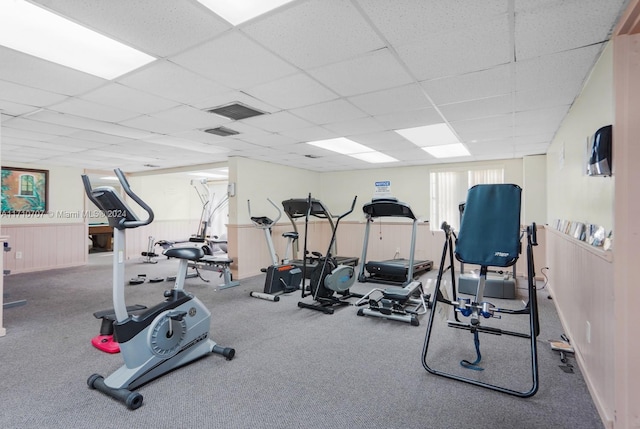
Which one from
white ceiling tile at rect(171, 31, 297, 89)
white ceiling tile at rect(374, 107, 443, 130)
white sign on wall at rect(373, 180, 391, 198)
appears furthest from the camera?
white sign on wall at rect(373, 180, 391, 198)

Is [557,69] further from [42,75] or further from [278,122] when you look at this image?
[42,75]

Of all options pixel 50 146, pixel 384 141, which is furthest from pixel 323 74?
pixel 50 146

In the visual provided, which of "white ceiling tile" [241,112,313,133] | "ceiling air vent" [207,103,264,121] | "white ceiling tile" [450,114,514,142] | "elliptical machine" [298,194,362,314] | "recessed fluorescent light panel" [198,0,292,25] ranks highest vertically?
"white ceiling tile" [450,114,514,142]

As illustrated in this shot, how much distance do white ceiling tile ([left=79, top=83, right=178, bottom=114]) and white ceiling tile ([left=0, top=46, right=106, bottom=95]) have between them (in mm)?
92

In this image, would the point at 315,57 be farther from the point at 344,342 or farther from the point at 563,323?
→ the point at 563,323

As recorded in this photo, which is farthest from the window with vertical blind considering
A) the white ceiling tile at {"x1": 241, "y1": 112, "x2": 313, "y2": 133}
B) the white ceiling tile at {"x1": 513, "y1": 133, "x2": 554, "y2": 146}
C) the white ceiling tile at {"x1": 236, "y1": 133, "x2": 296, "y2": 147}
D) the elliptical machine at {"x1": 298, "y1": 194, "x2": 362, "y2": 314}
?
the white ceiling tile at {"x1": 241, "y1": 112, "x2": 313, "y2": 133}

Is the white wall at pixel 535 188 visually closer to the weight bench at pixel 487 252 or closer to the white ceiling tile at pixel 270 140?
the weight bench at pixel 487 252

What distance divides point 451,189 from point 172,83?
231 inches

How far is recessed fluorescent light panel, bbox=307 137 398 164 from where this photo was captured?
502 centimetres

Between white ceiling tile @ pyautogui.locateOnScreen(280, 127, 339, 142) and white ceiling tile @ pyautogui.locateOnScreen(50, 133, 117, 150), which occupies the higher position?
white ceiling tile @ pyautogui.locateOnScreen(280, 127, 339, 142)

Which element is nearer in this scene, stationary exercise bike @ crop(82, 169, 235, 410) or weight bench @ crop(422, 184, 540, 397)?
stationary exercise bike @ crop(82, 169, 235, 410)

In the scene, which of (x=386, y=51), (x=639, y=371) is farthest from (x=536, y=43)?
(x=639, y=371)

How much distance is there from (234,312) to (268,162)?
3.65 metres

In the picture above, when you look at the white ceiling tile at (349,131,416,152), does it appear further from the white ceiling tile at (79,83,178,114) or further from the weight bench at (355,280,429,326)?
the white ceiling tile at (79,83,178,114)
